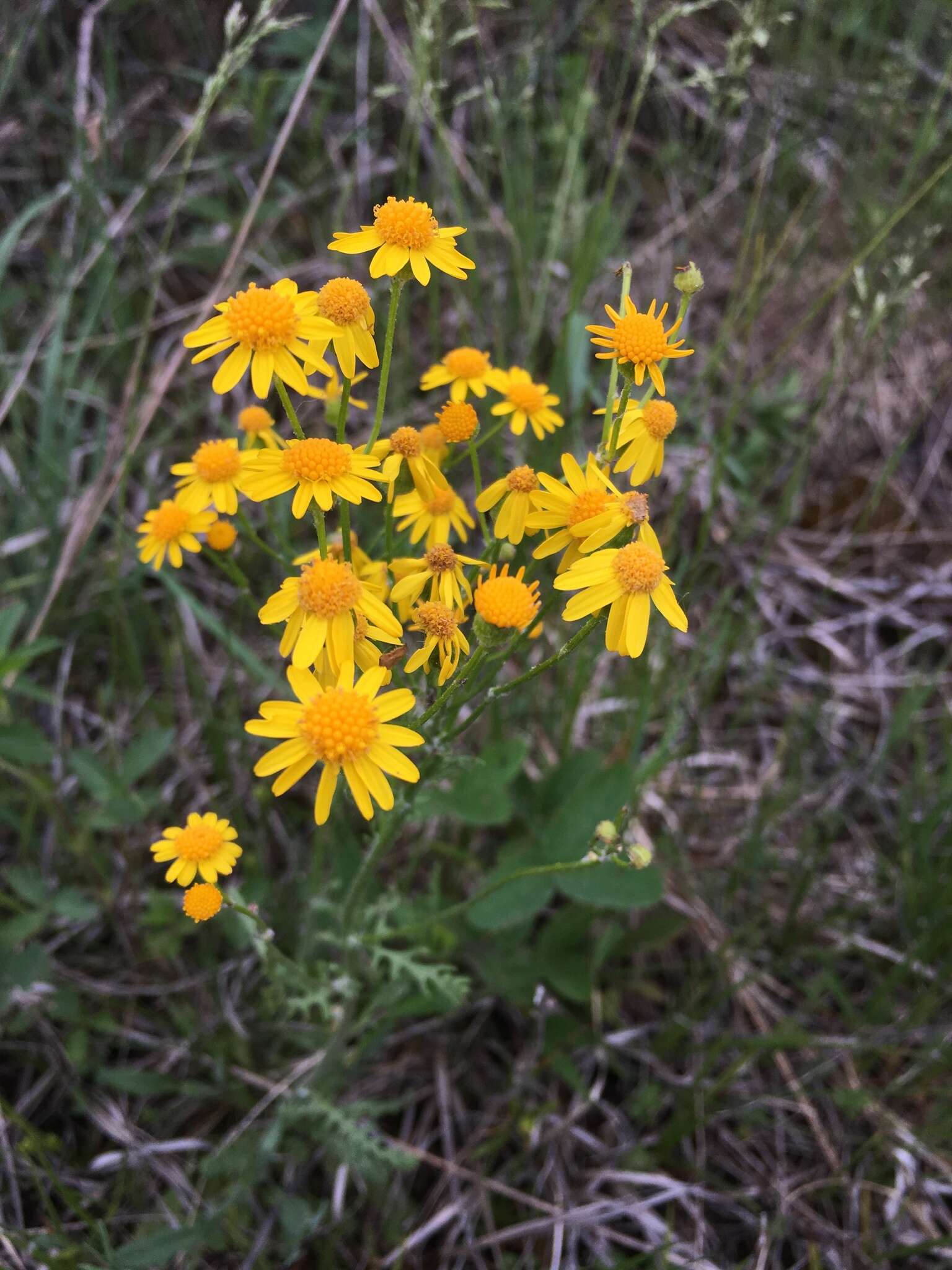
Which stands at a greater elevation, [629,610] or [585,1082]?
[629,610]

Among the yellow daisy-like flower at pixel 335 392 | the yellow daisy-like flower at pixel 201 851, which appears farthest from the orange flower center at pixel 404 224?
the yellow daisy-like flower at pixel 201 851

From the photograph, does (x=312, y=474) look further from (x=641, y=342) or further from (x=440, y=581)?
(x=641, y=342)

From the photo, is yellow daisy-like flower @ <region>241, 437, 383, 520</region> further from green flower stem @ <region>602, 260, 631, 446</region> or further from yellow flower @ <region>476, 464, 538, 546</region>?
green flower stem @ <region>602, 260, 631, 446</region>

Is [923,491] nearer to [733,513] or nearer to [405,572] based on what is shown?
[733,513]

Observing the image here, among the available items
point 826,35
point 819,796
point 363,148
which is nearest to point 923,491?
point 819,796

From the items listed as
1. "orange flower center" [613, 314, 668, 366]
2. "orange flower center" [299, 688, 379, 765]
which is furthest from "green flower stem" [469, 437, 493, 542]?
"orange flower center" [299, 688, 379, 765]

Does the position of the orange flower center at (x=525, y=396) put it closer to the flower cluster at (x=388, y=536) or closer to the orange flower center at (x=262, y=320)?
the flower cluster at (x=388, y=536)
